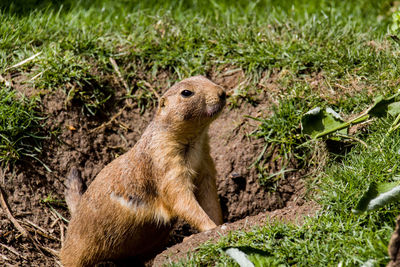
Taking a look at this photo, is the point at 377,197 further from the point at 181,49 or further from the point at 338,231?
the point at 181,49

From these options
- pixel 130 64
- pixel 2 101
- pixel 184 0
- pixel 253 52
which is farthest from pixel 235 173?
pixel 184 0

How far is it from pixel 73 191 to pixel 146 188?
0.88 meters

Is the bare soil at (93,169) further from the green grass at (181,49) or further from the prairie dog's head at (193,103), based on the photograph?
the prairie dog's head at (193,103)

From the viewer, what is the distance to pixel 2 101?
5566mm

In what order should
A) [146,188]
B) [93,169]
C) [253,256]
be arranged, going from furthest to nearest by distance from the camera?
[93,169]
[146,188]
[253,256]

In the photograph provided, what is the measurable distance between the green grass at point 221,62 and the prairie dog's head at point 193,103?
3.09 ft

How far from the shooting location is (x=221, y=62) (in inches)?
251

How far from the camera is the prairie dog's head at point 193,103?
494cm

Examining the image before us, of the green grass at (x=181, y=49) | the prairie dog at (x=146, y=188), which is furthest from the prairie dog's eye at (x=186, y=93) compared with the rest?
the green grass at (x=181, y=49)

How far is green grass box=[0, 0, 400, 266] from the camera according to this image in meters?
5.25

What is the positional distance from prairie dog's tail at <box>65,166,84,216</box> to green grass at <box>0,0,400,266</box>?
0.47 meters

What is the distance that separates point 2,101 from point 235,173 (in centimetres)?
263

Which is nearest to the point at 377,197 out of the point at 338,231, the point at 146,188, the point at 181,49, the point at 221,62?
the point at 338,231

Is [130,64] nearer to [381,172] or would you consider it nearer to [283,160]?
[283,160]
